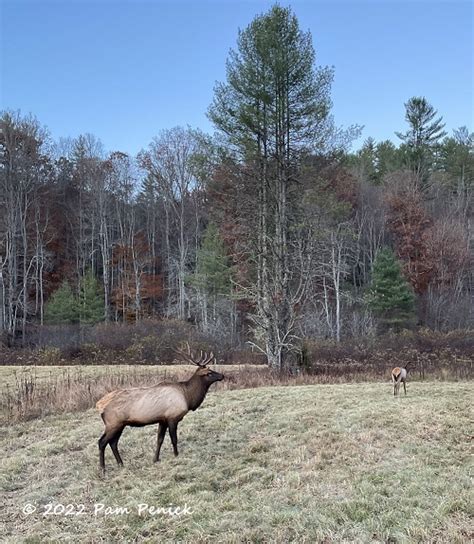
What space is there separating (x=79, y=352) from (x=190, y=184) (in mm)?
17450

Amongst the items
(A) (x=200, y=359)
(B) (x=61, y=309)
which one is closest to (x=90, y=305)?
(B) (x=61, y=309)

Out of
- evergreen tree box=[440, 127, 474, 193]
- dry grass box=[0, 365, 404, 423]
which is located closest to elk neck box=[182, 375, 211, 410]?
dry grass box=[0, 365, 404, 423]

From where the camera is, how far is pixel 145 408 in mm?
5773

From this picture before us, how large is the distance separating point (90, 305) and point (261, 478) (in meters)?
26.7

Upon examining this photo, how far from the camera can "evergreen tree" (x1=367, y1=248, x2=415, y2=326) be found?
28.8 m

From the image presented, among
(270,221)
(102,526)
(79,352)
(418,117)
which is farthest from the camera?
(418,117)

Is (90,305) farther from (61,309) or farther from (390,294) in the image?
(390,294)

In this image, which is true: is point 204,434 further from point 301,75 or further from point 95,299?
point 95,299

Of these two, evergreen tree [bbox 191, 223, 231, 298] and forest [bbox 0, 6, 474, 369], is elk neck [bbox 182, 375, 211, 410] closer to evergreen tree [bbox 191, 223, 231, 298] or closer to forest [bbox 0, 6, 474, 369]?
forest [bbox 0, 6, 474, 369]

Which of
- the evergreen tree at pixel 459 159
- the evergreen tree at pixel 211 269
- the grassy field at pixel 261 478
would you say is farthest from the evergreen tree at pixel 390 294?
the grassy field at pixel 261 478

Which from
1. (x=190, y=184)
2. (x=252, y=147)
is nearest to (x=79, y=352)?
(x=252, y=147)

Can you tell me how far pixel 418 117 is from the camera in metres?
39.2

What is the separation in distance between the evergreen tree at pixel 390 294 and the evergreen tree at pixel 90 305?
16926 mm

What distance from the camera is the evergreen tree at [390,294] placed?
94.6 ft
